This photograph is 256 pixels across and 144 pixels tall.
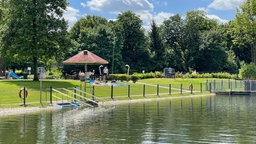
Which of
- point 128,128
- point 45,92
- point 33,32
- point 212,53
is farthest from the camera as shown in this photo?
point 212,53

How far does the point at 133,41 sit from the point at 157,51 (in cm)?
601

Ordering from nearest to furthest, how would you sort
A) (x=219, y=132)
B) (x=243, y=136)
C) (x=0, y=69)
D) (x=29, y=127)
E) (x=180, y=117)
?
1. (x=243, y=136)
2. (x=219, y=132)
3. (x=29, y=127)
4. (x=180, y=117)
5. (x=0, y=69)

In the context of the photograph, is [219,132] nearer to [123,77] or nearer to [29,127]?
[29,127]

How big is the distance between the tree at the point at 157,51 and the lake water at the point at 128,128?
236ft

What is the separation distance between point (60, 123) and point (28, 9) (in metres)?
26.7

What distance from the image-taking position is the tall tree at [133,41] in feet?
336

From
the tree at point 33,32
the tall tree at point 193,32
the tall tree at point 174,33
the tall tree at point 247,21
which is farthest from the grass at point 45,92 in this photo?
the tall tree at point 174,33

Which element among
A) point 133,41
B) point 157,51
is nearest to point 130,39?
point 133,41

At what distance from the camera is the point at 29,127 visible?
22.9m

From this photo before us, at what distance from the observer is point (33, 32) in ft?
159

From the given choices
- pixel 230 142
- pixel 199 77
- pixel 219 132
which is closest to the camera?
pixel 230 142

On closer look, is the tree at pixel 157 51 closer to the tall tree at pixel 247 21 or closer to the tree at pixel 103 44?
the tree at pixel 103 44

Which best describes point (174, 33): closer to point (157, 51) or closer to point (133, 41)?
point (157, 51)

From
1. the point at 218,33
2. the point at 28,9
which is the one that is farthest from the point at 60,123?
the point at 218,33
